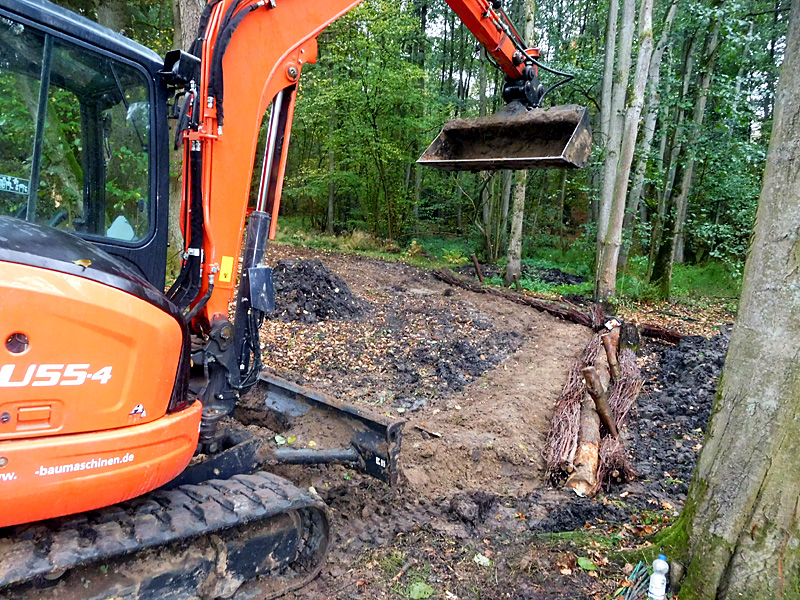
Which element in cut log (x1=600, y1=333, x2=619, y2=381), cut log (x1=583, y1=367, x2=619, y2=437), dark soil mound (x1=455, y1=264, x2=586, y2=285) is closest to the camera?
cut log (x1=583, y1=367, x2=619, y2=437)

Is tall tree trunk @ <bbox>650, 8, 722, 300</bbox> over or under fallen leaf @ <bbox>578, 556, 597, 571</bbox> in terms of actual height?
over

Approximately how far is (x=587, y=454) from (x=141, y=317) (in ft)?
13.0

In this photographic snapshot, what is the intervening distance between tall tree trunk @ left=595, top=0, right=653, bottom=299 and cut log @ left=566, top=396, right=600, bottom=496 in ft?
19.1

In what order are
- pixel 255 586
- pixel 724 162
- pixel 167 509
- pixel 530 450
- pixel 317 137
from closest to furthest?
pixel 167 509 → pixel 255 586 → pixel 530 450 → pixel 724 162 → pixel 317 137

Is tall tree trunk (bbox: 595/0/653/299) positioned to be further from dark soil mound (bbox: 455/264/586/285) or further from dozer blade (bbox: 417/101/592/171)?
dozer blade (bbox: 417/101/592/171)

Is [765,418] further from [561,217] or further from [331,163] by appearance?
[561,217]

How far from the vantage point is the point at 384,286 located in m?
12.7

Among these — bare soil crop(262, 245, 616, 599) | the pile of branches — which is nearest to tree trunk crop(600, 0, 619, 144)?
bare soil crop(262, 245, 616, 599)

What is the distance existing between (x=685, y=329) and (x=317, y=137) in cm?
1523

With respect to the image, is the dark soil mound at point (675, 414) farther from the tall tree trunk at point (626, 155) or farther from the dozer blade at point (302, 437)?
the dozer blade at point (302, 437)

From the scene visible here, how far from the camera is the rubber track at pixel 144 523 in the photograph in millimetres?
2158

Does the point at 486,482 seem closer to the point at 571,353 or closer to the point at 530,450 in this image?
the point at 530,450

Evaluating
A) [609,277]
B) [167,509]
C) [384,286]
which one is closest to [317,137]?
[384,286]

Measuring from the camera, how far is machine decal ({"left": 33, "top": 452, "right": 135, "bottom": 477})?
2.14 metres
